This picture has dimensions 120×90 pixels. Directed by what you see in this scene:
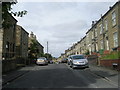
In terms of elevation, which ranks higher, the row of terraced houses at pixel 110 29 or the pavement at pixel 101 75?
the row of terraced houses at pixel 110 29

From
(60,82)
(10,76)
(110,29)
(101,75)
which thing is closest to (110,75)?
(101,75)

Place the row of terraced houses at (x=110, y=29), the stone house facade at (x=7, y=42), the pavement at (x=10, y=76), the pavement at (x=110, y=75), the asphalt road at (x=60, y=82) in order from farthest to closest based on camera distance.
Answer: the row of terraced houses at (x=110, y=29) → the stone house facade at (x=7, y=42) → the pavement at (x=10, y=76) → the pavement at (x=110, y=75) → the asphalt road at (x=60, y=82)

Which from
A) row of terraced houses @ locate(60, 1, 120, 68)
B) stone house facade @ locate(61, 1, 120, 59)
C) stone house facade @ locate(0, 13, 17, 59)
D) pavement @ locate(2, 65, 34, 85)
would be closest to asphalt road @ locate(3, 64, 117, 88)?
pavement @ locate(2, 65, 34, 85)

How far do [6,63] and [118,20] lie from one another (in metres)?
16.0

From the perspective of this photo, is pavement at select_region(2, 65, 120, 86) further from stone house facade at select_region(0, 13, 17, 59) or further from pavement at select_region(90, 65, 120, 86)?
stone house facade at select_region(0, 13, 17, 59)

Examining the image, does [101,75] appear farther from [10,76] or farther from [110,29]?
[110,29]

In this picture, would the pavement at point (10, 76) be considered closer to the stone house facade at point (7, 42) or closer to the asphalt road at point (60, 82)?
the asphalt road at point (60, 82)

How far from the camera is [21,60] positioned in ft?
110

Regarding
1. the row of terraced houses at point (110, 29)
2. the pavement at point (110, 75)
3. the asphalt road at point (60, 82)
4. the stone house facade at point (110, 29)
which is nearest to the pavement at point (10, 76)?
the asphalt road at point (60, 82)

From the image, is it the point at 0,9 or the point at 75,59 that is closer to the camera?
the point at 0,9

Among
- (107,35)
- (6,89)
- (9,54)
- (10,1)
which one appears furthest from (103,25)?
(6,89)

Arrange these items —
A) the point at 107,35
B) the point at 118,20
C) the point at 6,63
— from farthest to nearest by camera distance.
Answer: the point at 107,35 → the point at 118,20 → the point at 6,63

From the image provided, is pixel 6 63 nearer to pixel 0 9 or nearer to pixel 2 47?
pixel 2 47

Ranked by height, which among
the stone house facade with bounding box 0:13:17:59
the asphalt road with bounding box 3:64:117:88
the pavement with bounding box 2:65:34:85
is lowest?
the asphalt road with bounding box 3:64:117:88
